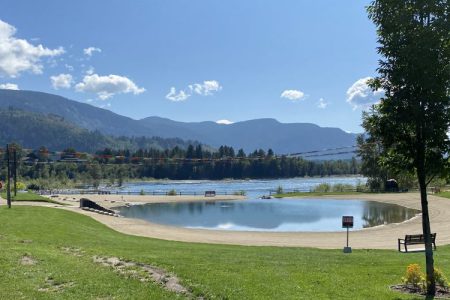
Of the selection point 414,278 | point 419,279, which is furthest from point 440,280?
point 414,278

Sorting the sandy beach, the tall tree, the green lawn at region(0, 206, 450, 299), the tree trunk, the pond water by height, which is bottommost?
the pond water

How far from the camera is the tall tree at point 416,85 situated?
11.7m

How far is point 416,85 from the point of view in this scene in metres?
12.0

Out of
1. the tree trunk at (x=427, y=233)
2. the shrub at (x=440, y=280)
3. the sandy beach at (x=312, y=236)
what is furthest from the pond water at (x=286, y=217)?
the tree trunk at (x=427, y=233)

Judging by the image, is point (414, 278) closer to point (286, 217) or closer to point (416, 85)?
point (416, 85)

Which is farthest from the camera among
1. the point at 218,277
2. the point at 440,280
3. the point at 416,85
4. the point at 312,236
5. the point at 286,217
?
the point at 286,217

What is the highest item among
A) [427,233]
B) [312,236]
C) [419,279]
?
[427,233]

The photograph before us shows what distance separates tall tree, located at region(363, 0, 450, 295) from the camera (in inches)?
462

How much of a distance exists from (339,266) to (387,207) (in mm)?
50925

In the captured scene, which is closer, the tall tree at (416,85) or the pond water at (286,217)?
the tall tree at (416,85)

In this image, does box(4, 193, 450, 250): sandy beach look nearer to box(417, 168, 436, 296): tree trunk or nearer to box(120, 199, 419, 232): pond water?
box(120, 199, 419, 232): pond water

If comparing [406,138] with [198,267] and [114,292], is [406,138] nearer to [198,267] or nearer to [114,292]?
[198,267]

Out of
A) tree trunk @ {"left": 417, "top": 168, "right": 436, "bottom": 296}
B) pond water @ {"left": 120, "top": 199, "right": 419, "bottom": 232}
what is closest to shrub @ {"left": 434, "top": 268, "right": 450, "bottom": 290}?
tree trunk @ {"left": 417, "top": 168, "right": 436, "bottom": 296}

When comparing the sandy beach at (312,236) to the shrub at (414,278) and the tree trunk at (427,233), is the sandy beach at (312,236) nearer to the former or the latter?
the shrub at (414,278)
